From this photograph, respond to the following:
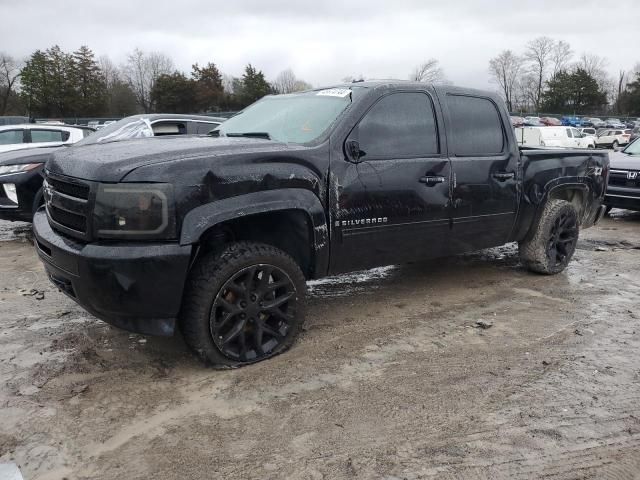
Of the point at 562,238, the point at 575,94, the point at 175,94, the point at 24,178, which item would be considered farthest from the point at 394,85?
the point at 575,94

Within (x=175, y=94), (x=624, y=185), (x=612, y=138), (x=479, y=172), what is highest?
(x=175, y=94)

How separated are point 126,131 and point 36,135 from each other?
4.09 meters

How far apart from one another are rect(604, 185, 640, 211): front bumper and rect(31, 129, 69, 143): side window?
9.72m

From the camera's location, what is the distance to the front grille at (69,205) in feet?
10.4

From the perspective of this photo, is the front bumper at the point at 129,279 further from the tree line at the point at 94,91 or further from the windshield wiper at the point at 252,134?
the tree line at the point at 94,91

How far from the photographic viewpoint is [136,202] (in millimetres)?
3061

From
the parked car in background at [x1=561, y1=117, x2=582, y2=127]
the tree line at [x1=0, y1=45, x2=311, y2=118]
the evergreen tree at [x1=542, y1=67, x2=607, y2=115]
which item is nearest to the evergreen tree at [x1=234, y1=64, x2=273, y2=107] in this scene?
the tree line at [x1=0, y1=45, x2=311, y2=118]

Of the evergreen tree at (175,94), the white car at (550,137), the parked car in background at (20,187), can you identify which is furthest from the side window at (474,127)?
the evergreen tree at (175,94)

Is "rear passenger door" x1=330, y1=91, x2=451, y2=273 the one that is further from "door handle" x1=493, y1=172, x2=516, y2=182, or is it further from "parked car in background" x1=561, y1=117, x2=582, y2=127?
"parked car in background" x1=561, y1=117, x2=582, y2=127

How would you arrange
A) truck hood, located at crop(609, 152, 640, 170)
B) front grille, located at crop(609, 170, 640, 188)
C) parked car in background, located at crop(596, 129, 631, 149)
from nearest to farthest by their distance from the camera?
front grille, located at crop(609, 170, 640, 188), truck hood, located at crop(609, 152, 640, 170), parked car in background, located at crop(596, 129, 631, 149)

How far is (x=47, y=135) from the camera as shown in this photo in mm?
10555

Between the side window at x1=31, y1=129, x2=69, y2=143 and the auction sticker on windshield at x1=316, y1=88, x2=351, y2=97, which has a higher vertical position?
the auction sticker on windshield at x1=316, y1=88, x2=351, y2=97

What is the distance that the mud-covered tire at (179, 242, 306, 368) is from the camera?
11.0ft

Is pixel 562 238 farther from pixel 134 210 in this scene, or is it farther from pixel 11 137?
pixel 11 137
